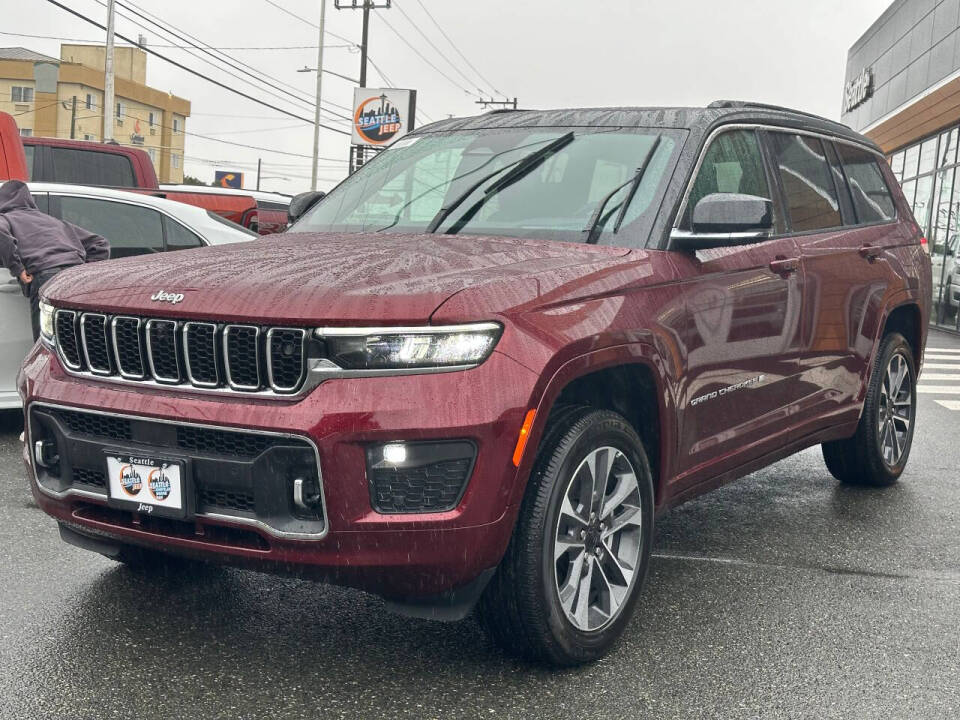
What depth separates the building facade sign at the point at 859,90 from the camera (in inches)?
1199

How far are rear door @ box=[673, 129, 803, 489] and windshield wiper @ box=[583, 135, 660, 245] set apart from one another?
0.65ft

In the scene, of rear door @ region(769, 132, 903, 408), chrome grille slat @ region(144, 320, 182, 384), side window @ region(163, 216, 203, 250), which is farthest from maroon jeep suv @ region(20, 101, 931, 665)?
side window @ region(163, 216, 203, 250)

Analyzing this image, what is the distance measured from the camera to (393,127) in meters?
32.0

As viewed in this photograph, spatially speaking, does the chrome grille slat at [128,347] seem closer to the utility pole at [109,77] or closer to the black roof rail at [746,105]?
the black roof rail at [746,105]

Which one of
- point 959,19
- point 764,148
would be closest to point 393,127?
point 959,19

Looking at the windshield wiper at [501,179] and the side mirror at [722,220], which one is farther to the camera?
the windshield wiper at [501,179]

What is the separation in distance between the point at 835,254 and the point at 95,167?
7.96 meters

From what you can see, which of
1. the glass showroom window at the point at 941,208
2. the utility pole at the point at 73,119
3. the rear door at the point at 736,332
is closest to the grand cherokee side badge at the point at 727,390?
the rear door at the point at 736,332

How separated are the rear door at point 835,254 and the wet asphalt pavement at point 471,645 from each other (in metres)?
0.79

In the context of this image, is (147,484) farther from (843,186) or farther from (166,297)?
(843,186)

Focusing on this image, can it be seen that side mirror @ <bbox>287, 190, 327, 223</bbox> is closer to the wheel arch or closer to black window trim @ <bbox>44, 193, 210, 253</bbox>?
the wheel arch

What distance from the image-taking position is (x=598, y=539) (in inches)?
144

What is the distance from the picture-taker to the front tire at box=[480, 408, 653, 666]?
3344 mm

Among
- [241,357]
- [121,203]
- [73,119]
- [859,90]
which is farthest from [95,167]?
[73,119]
